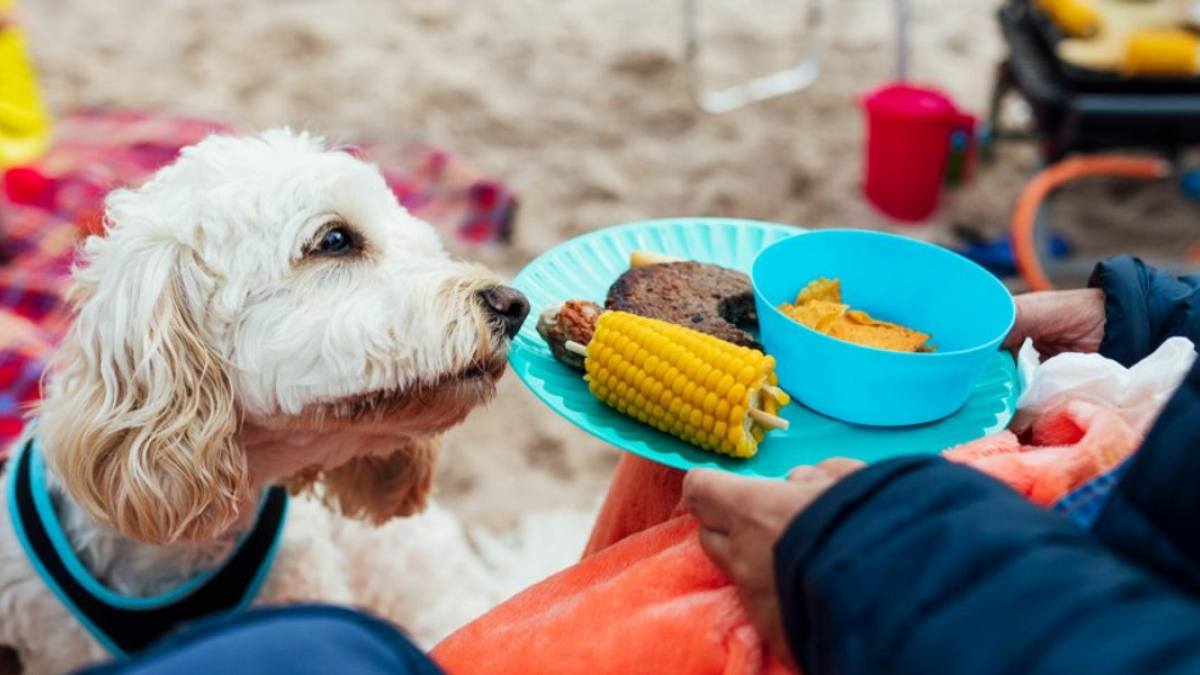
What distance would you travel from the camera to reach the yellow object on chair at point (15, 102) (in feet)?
9.52

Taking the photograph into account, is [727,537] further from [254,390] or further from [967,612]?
[254,390]

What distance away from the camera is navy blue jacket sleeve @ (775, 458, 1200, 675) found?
648mm

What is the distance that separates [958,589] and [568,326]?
553 mm

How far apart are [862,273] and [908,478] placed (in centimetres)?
48

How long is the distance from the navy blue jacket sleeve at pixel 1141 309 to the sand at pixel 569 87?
1675 mm

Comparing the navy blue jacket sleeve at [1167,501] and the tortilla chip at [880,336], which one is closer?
the navy blue jacket sleeve at [1167,501]

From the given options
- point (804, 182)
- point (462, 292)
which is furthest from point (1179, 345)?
point (804, 182)

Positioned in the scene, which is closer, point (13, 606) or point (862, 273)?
point (862, 273)

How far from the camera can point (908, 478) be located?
0.79m

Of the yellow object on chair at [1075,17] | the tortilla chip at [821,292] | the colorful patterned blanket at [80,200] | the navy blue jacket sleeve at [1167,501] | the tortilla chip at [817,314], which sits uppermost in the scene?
the navy blue jacket sleeve at [1167,501]

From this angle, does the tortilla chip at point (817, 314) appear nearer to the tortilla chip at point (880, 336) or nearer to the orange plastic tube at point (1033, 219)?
the tortilla chip at point (880, 336)

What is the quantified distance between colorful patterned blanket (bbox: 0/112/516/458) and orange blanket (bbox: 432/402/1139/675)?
1445mm

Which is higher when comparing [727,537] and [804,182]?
[727,537]

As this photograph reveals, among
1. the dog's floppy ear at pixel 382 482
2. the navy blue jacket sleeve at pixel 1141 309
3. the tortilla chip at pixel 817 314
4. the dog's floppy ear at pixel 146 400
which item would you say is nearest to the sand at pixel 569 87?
the dog's floppy ear at pixel 382 482
